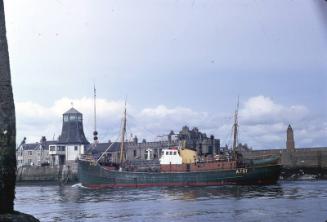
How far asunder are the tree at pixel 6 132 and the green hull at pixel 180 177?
5279cm

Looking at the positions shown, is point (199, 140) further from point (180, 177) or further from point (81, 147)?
point (180, 177)

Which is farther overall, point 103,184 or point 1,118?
point 103,184

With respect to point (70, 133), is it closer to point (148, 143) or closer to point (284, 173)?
point (148, 143)

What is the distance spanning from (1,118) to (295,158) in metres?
72.4

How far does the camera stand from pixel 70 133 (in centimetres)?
11312

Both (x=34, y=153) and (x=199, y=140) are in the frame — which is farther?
(x=34, y=153)

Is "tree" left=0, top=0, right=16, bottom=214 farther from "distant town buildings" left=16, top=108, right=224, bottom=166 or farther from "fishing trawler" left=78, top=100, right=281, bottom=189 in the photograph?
"distant town buildings" left=16, top=108, right=224, bottom=166

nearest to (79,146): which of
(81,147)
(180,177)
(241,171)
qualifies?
(81,147)

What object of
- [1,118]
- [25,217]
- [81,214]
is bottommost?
[81,214]

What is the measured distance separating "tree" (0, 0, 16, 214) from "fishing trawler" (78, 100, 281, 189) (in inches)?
2080

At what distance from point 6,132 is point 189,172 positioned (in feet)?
177

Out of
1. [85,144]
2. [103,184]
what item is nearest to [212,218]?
[103,184]

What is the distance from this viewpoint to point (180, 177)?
6194 centimetres

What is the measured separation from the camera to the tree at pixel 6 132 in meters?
8.49
